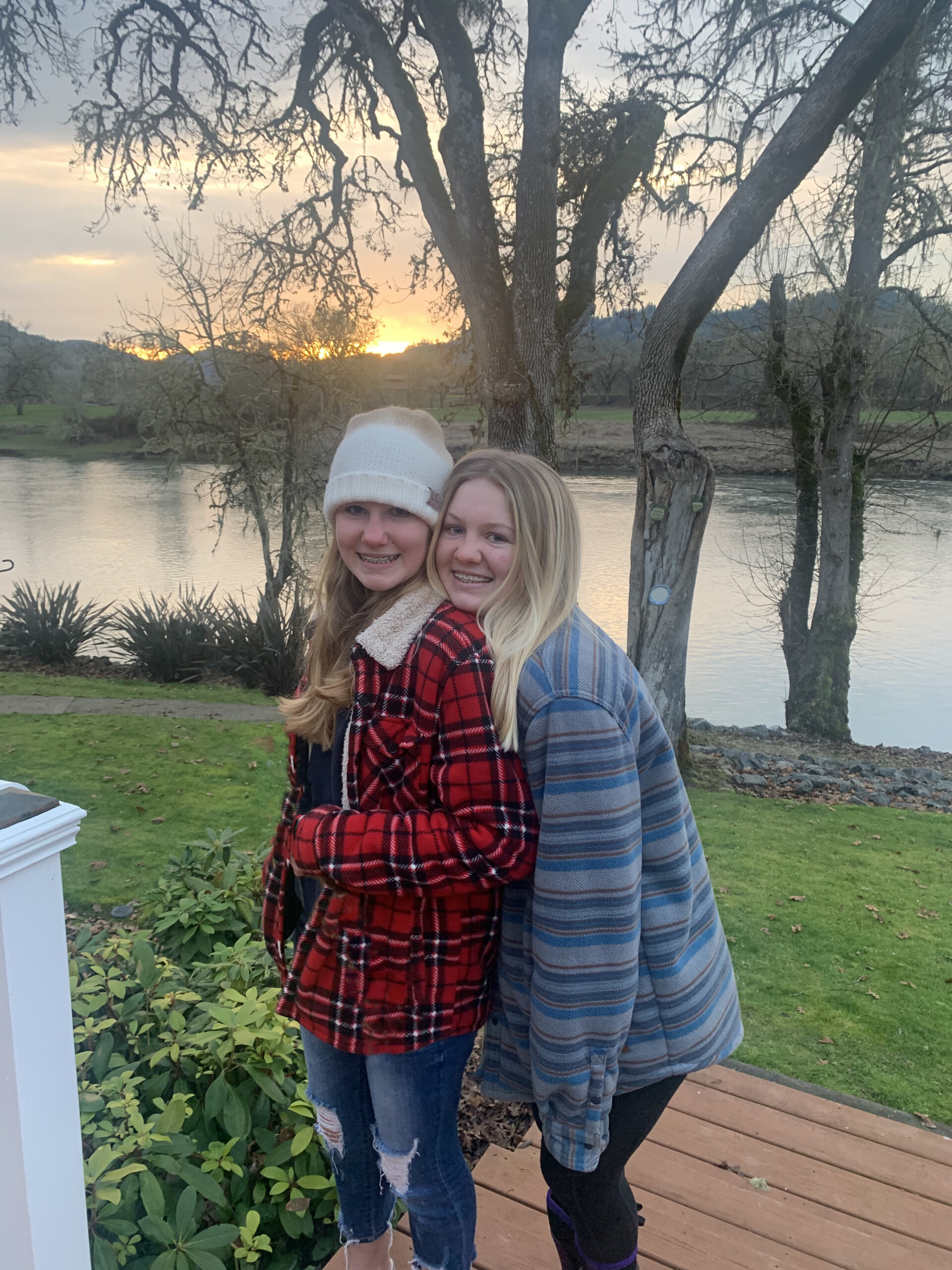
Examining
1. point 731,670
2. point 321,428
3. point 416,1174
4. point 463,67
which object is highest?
point 463,67

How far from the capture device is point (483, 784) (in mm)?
1186

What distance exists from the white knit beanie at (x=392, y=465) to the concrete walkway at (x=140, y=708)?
15.5ft

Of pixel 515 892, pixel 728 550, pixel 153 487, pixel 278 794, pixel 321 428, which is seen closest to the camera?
pixel 515 892

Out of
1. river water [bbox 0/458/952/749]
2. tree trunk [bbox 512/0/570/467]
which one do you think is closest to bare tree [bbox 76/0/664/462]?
tree trunk [bbox 512/0/570/467]

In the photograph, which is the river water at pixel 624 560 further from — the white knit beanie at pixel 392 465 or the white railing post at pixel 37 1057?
the white railing post at pixel 37 1057

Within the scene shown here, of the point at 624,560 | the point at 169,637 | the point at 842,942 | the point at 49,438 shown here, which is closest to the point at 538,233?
the point at 842,942

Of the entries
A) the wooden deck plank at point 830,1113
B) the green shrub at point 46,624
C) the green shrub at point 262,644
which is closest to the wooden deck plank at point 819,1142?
the wooden deck plank at point 830,1113

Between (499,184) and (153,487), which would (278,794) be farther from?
(153,487)

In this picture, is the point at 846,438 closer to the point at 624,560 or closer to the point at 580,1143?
the point at 624,560

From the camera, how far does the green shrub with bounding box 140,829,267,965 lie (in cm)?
269

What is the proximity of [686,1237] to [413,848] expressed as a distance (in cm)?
128

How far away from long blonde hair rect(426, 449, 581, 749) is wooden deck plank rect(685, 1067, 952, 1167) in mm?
1705

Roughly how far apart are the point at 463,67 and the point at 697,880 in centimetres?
496

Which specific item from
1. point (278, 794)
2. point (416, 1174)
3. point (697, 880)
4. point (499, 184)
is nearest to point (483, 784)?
point (697, 880)
